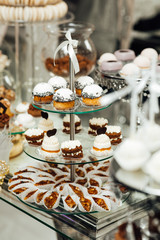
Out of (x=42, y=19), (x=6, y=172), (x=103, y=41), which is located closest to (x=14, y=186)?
(x=6, y=172)

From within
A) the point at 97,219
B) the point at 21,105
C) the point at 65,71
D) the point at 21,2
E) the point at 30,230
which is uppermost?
the point at 21,2

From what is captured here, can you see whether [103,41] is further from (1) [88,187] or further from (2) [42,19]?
(1) [88,187]

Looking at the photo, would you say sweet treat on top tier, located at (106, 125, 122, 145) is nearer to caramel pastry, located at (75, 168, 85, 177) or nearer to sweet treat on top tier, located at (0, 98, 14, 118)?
caramel pastry, located at (75, 168, 85, 177)

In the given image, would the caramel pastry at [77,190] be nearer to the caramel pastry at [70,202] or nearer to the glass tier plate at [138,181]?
the caramel pastry at [70,202]

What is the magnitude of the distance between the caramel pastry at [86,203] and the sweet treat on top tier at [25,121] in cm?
62

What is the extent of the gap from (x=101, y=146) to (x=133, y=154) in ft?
1.76

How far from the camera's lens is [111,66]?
181cm

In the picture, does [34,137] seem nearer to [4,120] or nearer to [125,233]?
[4,120]

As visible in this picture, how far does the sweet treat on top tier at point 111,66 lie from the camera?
181 centimetres

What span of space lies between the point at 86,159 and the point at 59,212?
0.72 feet

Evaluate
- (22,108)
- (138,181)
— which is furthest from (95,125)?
(138,181)

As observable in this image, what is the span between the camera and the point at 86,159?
1520mm

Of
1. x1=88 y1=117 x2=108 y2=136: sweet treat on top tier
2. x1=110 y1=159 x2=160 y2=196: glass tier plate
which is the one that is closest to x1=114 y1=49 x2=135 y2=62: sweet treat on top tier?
x1=88 y1=117 x2=108 y2=136: sweet treat on top tier

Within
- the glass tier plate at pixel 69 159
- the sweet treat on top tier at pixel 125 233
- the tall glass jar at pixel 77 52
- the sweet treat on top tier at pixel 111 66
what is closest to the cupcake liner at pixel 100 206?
the glass tier plate at pixel 69 159
